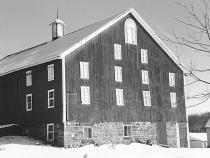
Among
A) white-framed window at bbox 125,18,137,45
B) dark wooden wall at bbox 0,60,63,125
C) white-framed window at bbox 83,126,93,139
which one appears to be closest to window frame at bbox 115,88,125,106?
white-framed window at bbox 83,126,93,139

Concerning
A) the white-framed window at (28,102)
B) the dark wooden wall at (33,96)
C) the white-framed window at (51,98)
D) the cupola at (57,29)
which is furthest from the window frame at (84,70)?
the cupola at (57,29)

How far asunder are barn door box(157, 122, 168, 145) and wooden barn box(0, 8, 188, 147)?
9 cm

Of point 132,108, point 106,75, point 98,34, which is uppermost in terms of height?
point 98,34

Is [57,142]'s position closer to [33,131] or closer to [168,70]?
A: [33,131]

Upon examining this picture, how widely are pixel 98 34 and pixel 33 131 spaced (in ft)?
31.7

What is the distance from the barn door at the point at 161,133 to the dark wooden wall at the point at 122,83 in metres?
0.46

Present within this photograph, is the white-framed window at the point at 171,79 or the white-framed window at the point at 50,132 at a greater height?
the white-framed window at the point at 171,79

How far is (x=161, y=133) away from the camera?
37875 mm

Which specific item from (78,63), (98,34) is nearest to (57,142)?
(78,63)

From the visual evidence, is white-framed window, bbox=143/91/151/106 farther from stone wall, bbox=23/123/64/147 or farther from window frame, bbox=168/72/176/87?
stone wall, bbox=23/123/64/147

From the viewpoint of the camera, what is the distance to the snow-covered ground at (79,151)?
25.9 m

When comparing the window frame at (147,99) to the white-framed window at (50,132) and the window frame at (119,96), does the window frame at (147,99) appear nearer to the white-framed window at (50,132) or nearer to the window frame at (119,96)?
the window frame at (119,96)

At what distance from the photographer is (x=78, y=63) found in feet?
108

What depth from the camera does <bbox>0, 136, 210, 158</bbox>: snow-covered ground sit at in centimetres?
2589
